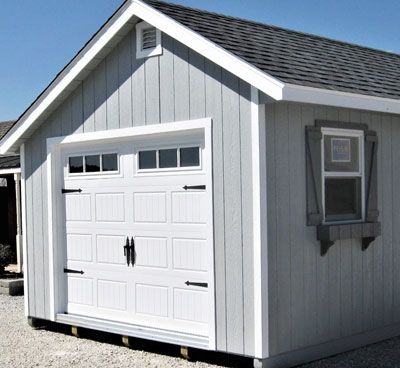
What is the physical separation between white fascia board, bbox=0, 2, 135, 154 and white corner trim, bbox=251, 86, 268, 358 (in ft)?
7.21

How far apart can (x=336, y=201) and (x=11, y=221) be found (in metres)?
11.2

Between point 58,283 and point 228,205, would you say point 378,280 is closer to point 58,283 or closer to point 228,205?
point 228,205

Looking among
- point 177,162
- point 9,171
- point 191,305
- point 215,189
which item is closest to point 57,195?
point 177,162

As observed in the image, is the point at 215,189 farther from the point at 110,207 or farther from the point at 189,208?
the point at 110,207

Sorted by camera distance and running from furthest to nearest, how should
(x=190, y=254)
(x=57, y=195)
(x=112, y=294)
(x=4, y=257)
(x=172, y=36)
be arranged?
(x=4, y=257)
(x=57, y=195)
(x=112, y=294)
(x=190, y=254)
(x=172, y=36)

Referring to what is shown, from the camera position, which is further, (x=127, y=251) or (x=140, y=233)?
(x=127, y=251)

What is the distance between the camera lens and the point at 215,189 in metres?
7.29

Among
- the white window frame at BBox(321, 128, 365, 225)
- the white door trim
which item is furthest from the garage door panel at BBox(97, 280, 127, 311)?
the white window frame at BBox(321, 128, 365, 225)

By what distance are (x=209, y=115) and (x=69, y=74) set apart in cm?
235

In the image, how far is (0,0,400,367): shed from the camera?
23.0ft

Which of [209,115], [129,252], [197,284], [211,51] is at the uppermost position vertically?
[211,51]

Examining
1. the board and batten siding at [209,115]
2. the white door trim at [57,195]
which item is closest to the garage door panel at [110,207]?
the white door trim at [57,195]

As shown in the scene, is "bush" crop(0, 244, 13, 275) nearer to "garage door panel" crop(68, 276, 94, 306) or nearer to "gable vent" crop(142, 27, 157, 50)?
"garage door panel" crop(68, 276, 94, 306)

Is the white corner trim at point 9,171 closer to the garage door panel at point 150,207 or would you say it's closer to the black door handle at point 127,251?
the black door handle at point 127,251
